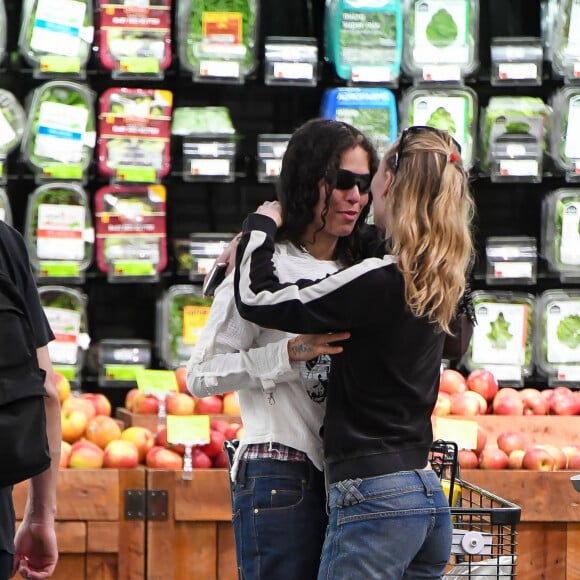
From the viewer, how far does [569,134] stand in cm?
476

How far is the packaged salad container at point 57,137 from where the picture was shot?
464 centimetres

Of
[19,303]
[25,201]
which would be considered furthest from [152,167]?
[19,303]

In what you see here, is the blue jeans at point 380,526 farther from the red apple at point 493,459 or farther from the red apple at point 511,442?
the red apple at point 511,442

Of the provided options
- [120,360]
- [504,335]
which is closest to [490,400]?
[504,335]

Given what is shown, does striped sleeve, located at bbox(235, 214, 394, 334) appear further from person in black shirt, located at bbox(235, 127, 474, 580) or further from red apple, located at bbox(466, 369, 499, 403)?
red apple, located at bbox(466, 369, 499, 403)

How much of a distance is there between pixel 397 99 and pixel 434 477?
329cm

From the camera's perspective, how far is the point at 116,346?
469cm

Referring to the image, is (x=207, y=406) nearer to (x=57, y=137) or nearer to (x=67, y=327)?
(x=67, y=327)

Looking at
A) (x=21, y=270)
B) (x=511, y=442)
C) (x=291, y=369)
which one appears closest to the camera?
(x=21, y=270)

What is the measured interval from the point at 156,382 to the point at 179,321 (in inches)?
37.1

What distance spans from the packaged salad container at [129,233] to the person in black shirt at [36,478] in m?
2.82

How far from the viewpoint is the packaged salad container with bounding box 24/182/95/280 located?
4641mm

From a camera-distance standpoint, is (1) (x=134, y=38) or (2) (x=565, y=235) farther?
(2) (x=565, y=235)

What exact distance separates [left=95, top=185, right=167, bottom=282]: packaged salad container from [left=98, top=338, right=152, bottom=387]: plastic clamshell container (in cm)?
26
